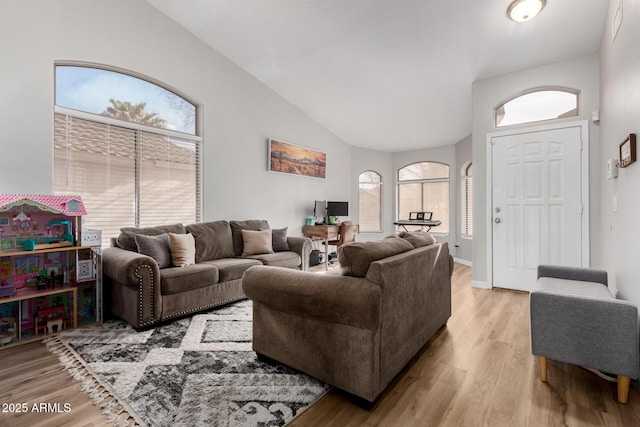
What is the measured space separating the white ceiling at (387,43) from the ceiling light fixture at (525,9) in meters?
0.06

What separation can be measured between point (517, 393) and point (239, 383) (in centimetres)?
161

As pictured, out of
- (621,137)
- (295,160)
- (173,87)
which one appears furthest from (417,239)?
(295,160)

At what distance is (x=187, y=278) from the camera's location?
9.67 feet

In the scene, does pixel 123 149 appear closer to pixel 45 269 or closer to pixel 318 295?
pixel 45 269

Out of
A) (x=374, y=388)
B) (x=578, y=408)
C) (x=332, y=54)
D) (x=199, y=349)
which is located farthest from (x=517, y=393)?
(x=332, y=54)

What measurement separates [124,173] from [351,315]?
3.33 m

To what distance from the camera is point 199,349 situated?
2.32 m

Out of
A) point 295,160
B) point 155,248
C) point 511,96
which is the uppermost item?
point 511,96

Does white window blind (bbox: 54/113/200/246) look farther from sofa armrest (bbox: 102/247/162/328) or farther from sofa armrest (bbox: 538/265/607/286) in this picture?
sofa armrest (bbox: 538/265/607/286)

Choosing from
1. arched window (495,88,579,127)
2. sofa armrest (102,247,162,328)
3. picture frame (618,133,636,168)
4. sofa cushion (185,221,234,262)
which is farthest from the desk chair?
picture frame (618,133,636,168)

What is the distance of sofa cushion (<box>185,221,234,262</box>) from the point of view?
3711 millimetres

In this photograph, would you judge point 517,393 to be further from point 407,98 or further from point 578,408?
point 407,98

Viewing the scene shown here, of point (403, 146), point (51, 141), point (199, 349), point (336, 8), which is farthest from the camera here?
point (403, 146)

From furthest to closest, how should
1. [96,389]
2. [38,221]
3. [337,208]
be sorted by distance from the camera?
[337,208], [38,221], [96,389]
